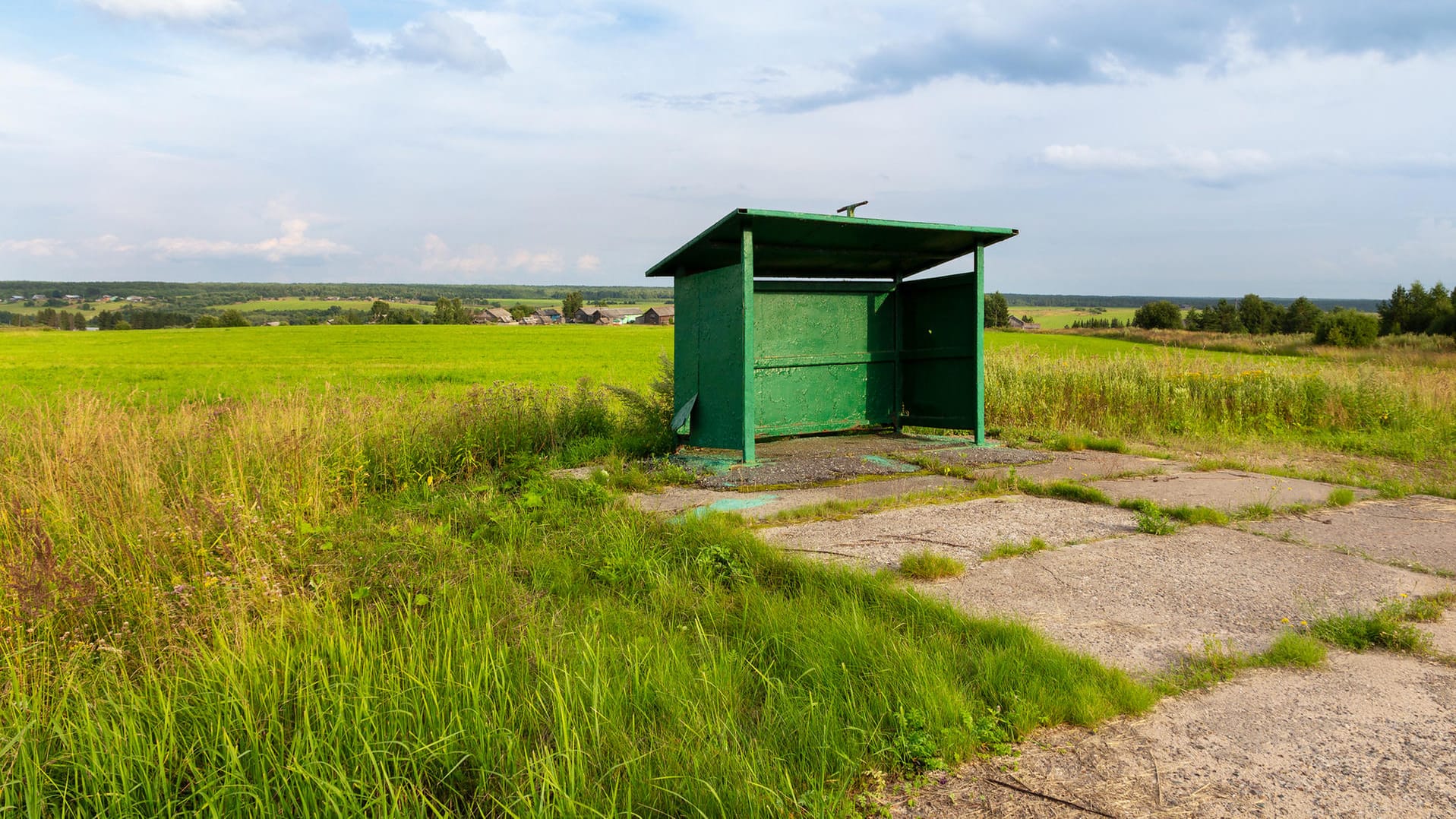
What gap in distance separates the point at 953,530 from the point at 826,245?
4094mm

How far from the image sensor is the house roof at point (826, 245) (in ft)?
23.5

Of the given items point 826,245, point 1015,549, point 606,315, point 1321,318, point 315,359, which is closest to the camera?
point 1015,549

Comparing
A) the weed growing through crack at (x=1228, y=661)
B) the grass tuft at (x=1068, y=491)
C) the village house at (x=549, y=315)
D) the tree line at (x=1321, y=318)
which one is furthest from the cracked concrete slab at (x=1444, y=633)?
the village house at (x=549, y=315)

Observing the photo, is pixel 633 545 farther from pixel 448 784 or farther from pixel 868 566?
pixel 448 784

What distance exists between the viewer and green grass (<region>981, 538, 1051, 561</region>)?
4492 millimetres

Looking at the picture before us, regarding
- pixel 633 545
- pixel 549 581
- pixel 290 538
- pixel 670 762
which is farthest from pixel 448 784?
pixel 290 538

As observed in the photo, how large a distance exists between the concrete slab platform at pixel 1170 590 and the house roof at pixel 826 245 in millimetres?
3729

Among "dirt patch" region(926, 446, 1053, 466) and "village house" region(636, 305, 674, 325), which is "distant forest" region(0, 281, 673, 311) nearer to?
"village house" region(636, 305, 674, 325)

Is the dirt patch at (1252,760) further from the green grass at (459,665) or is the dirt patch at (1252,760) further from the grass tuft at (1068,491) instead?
the grass tuft at (1068,491)

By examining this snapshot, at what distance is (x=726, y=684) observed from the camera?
2793mm

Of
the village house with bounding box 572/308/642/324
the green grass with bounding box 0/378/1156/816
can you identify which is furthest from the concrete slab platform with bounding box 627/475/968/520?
the village house with bounding box 572/308/642/324

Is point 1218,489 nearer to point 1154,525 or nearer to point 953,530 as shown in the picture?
point 1154,525

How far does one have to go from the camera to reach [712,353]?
7.66 metres

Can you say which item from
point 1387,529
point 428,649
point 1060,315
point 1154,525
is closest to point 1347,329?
point 1060,315
